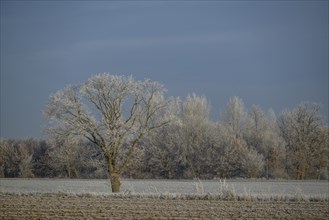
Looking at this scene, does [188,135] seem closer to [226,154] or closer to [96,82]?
[226,154]

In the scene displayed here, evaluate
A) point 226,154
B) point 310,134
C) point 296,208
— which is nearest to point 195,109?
point 226,154

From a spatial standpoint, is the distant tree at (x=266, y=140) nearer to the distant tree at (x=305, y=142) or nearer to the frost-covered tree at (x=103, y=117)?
the distant tree at (x=305, y=142)

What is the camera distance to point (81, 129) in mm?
39188

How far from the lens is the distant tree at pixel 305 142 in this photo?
80125 millimetres

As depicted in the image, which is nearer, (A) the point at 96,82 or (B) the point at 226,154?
(A) the point at 96,82

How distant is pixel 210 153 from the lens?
82.7m

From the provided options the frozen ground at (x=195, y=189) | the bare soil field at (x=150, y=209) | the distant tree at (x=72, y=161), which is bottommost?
the bare soil field at (x=150, y=209)

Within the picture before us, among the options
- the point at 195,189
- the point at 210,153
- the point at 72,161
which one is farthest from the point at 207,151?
the point at 195,189

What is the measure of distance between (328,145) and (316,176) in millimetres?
→ 5643

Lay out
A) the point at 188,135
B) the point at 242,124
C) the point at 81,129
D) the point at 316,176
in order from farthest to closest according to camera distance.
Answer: the point at 242,124 < the point at 188,135 < the point at 316,176 < the point at 81,129

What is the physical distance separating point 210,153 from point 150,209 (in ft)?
188

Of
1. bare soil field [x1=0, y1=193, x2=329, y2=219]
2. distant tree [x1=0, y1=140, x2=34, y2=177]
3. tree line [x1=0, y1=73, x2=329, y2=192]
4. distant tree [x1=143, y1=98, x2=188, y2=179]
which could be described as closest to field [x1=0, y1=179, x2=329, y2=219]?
bare soil field [x1=0, y1=193, x2=329, y2=219]

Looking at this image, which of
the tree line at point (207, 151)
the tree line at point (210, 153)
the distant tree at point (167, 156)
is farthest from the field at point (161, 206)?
the distant tree at point (167, 156)

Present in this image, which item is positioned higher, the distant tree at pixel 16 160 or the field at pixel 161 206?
the distant tree at pixel 16 160
